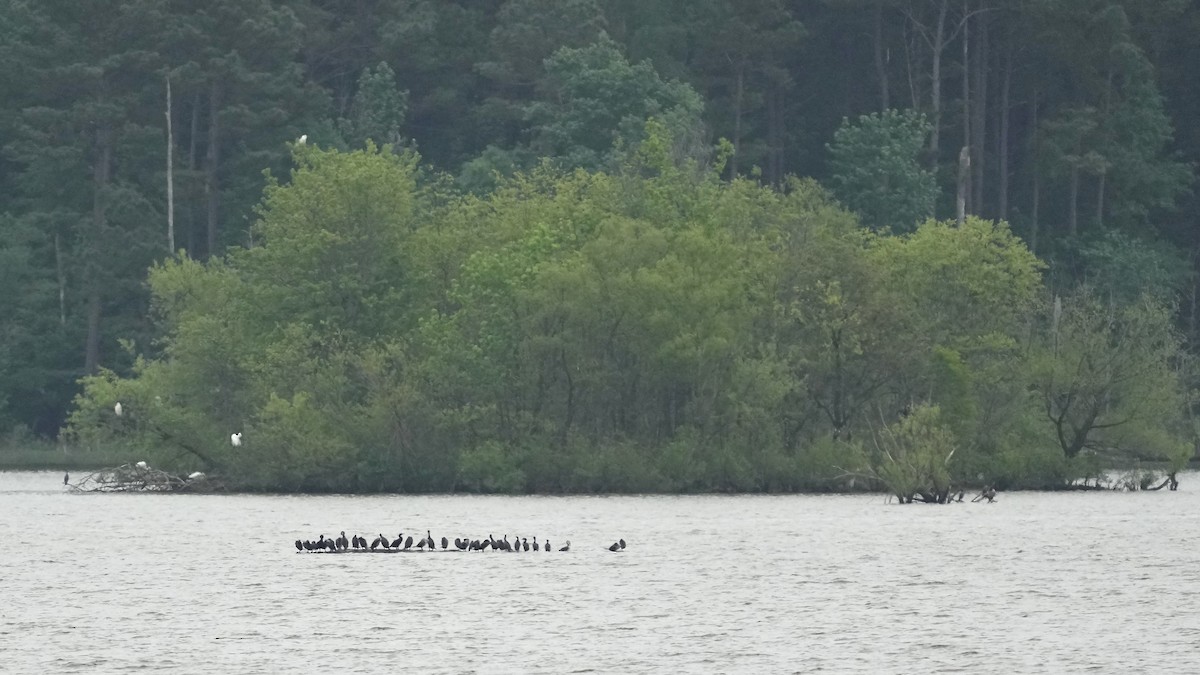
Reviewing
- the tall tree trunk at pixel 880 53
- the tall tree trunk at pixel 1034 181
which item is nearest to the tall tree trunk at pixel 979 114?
the tall tree trunk at pixel 1034 181

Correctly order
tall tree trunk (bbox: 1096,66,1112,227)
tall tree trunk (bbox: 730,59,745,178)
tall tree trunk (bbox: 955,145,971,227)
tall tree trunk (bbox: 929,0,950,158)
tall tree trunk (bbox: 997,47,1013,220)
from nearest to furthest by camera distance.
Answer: tall tree trunk (bbox: 955,145,971,227), tall tree trunk (bbox: 1096,66,1112,227), tall tree trunk (bbox: 929,0,950,158), tall tree trunk (bbox: 730,59,745,178), tall tree trunk (bbox: 997,47,1013,220)

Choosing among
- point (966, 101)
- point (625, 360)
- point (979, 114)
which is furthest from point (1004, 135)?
point (625, 360)

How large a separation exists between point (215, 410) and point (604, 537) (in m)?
24.2

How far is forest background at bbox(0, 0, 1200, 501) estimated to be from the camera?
79.1m

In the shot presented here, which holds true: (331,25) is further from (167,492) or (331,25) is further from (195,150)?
(167,492)

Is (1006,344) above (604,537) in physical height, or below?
above

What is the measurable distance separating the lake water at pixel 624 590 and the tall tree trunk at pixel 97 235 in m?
30.9

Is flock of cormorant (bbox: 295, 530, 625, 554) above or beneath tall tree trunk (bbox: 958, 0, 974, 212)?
beneath

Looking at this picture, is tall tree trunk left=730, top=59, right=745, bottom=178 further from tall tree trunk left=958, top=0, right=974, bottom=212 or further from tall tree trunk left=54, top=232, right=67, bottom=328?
tall tree trunk left=54, top=232, right=67, bottom=328

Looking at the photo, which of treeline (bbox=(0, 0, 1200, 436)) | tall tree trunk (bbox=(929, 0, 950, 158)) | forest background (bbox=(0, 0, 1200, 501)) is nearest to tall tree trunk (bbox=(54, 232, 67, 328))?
treeline (bbox=(0, 0, 1200, 436))

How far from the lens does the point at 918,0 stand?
115875mm

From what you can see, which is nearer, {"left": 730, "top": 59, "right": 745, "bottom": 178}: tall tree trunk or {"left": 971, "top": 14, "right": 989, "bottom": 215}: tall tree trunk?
{"left": 730, "top": 59, "right": 745, "bottom": 178}: tall tree trunk

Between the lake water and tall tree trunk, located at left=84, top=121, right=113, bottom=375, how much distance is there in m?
30.9

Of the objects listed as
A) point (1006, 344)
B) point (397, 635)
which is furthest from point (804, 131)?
point (397, 635)
